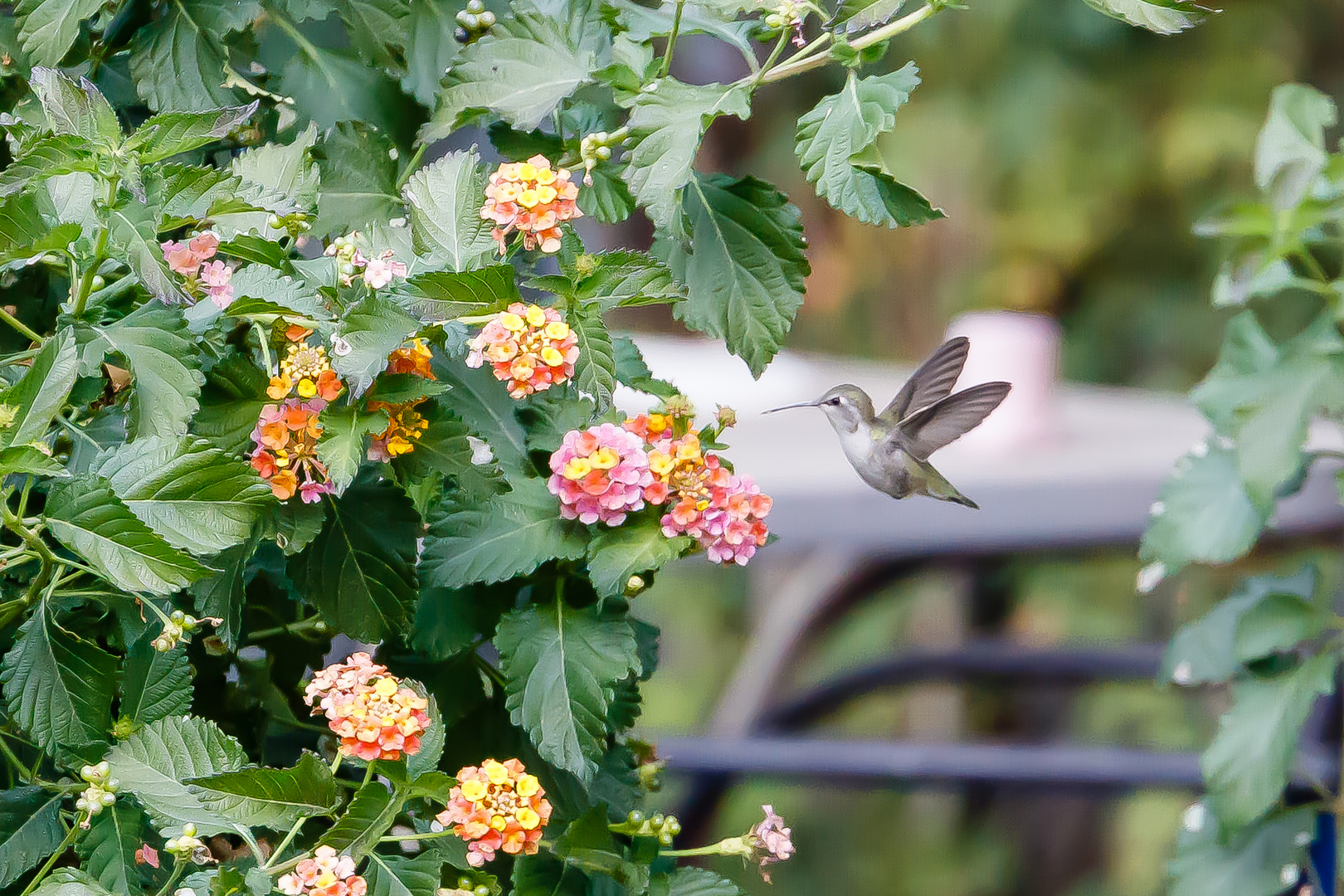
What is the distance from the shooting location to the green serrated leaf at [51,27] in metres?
0.53

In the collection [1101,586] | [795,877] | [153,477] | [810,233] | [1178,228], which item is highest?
[153,477]

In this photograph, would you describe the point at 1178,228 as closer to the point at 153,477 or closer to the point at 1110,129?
the point at 1110,129

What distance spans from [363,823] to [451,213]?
0.24 m

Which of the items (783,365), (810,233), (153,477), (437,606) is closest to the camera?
(153,477)

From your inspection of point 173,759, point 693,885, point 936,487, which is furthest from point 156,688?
point 936,487

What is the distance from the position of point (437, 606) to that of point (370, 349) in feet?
0.48

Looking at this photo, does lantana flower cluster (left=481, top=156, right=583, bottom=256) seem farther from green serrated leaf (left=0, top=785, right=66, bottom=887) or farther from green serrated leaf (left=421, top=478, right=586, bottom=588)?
green serrated leaf (left=0, top=785, right=66, bottom=887)

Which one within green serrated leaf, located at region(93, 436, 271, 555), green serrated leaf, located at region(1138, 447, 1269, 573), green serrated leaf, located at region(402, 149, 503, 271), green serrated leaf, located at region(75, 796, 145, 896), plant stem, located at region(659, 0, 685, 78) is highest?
plant stem, located at region(659, 0, 685, 78)

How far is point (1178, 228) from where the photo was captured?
449 cm

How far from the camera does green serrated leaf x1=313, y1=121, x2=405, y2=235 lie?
23.0 inches

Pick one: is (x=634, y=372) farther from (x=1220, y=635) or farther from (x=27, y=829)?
(x=1220, y=635)

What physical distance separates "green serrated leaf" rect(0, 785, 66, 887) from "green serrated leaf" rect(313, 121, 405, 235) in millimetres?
270

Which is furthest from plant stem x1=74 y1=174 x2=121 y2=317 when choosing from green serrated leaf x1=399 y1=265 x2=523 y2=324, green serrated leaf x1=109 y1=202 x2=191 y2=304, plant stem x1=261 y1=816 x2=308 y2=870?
plant stem x1=261 y1=816 x2=308 y2=870

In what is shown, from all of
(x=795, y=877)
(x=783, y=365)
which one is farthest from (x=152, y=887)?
(x=795, y=877)
